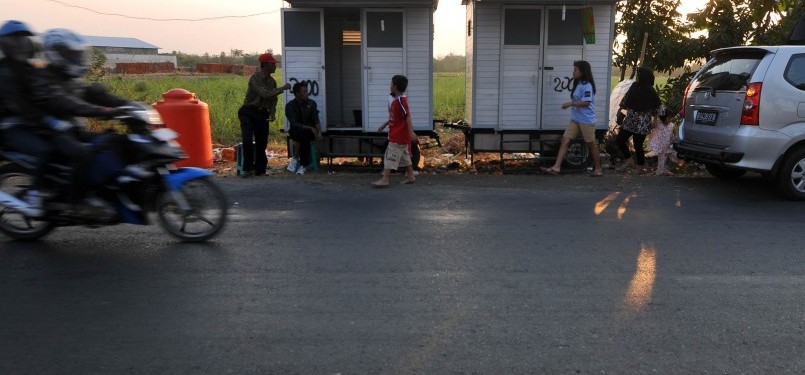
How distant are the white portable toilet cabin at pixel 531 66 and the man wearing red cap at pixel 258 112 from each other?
3078mm

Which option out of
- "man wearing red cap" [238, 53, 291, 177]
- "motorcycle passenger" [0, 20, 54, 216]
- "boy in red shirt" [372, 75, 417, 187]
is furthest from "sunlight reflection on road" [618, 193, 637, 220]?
"motorcycle passenger" [0, 20, 54, 216]

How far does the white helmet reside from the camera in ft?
17.5

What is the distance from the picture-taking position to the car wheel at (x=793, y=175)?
768cm

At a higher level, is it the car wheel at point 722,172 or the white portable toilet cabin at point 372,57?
the white portable toilet cabin at point 372,57

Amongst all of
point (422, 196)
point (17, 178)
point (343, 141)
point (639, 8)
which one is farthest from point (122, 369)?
point (639, 8)

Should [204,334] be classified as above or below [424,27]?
below

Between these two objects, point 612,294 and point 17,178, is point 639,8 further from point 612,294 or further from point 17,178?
point 17,178

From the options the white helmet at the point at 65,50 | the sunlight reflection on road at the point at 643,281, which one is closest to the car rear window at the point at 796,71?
the sunlight reflection on road at the point at 643,281

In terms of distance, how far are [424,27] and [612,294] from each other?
20.9 feet

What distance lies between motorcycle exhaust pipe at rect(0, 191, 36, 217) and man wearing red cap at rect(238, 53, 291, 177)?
4.26 meters

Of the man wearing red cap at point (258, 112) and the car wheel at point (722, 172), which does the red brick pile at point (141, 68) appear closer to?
the man wearing red cap at point (258, 112)

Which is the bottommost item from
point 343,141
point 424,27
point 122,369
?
point 122,369

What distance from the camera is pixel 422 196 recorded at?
8180mm

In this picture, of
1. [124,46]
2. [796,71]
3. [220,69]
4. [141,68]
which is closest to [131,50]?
[124,46]
